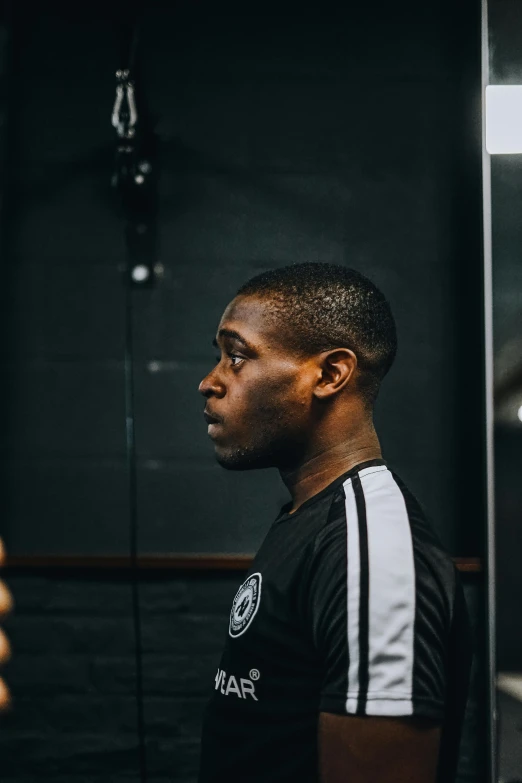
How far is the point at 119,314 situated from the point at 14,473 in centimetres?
61

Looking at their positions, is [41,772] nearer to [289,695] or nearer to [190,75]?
[289,695]

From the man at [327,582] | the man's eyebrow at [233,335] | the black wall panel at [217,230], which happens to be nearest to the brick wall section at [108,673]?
the black wall panel at [217,230]

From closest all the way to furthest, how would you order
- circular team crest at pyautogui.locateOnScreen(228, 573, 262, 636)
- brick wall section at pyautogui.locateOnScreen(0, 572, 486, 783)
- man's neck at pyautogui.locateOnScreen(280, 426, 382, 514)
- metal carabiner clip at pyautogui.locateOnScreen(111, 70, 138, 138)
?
circular team crest at pyautogui.locateOnScreen(228, 573, 262, 636) → man's neck at pyautogui.locateOnScreen(280, 426, 382, 514) → metal carabiner clip at pyautogui.locateOnScreen(111, 70, 138, 138) → brick wall section at pyautogui.locateOnScreen(0, 572, 486, 783)

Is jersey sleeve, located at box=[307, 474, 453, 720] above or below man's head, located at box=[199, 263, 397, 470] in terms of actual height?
below

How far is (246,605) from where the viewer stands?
99cm

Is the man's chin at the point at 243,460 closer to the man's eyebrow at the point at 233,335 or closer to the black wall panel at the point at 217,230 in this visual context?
the man's eyebrow at the point at 233,335

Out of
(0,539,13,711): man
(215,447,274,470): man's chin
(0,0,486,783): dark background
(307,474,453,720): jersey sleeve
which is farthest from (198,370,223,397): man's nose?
(0,539,13,711): man

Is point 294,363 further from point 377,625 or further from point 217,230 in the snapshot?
point 217,230

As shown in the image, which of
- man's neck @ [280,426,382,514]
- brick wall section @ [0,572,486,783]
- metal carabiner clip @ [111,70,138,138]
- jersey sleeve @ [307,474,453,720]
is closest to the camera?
jersey sleeve @ [307,474,453,720]

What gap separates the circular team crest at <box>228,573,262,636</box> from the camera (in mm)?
966

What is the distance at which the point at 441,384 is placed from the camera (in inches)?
84.8

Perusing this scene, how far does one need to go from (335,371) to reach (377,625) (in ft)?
1.43

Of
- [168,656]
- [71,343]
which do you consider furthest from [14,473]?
[168,656]

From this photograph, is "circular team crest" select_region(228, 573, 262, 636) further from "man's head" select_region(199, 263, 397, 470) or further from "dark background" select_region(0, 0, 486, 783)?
"dark background" select_region(0, 0, 486, 783)
